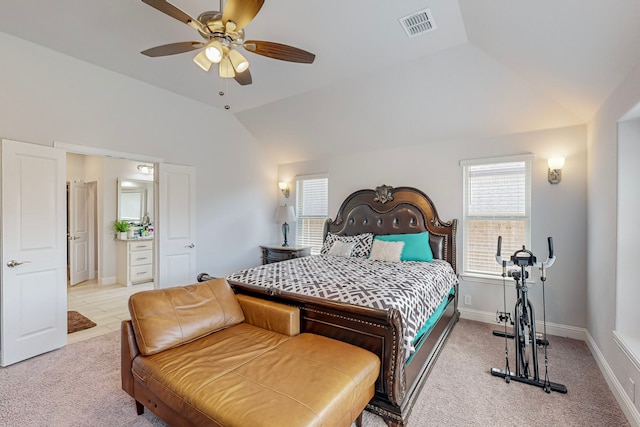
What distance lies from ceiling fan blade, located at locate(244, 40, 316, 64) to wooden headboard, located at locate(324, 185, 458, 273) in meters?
2.69

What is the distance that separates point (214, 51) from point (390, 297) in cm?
215

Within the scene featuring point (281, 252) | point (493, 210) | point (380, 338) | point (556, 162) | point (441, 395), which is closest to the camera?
point (380, 338)

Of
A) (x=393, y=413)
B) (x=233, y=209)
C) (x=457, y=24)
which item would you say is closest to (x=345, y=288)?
(x=393, y=413)

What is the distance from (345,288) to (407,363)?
0.71 meters

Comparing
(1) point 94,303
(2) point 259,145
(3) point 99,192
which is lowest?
(1) point 94,303

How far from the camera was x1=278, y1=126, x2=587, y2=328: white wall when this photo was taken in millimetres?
3418

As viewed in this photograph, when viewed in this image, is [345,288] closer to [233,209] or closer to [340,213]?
[340,213]

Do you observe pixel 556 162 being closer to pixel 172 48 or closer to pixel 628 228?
pixel 628 228

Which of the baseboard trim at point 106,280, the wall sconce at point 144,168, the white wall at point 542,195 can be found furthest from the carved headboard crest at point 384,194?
the baseboard trim at point 106,280

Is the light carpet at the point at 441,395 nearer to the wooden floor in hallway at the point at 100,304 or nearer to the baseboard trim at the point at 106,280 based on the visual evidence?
the wooden floor in hallway at the point at 100,304

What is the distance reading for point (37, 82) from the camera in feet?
10.1

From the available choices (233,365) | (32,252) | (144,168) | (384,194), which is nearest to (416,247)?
Answer: (384,194)

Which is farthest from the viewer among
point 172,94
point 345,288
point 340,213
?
point 340,213

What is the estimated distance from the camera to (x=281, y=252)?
524cm
